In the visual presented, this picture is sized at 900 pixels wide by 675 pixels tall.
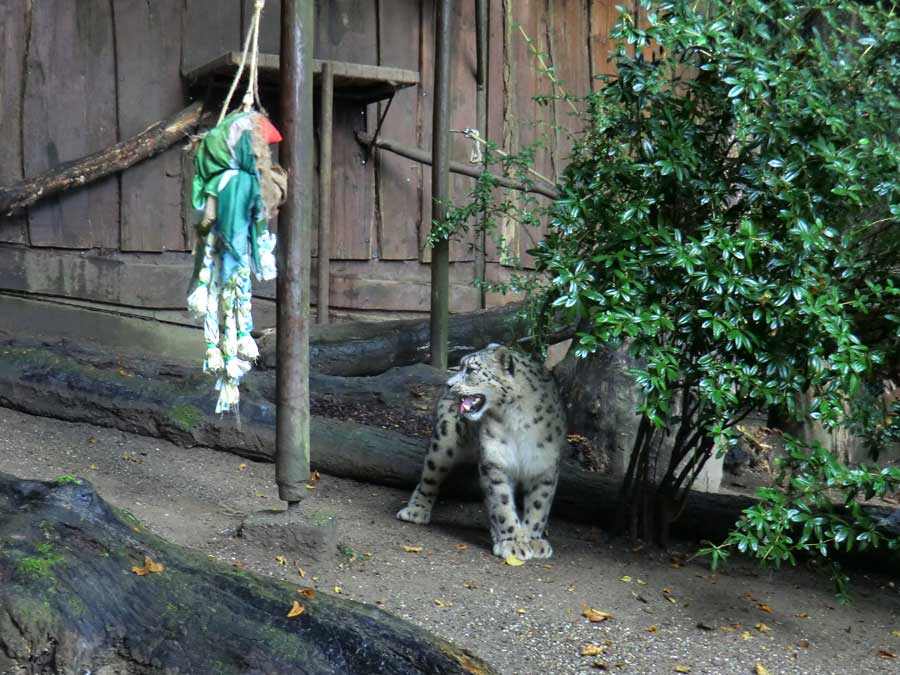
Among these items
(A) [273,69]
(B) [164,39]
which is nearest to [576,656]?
(A) [273,69]

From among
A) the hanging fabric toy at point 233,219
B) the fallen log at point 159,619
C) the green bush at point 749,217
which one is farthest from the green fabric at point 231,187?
the green bush at point 749,217

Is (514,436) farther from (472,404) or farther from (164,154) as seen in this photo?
(164,154)

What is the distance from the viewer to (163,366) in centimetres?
686

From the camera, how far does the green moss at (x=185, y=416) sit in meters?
6.18

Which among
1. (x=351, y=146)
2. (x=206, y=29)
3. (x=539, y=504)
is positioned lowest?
(x=539, y=504)

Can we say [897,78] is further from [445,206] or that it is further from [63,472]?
[63,472]

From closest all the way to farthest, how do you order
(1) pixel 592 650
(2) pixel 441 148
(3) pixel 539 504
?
(1) pixel 592 650 → (3) pixel 539 504 → (2) pixel 441 148

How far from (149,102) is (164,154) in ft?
1.31

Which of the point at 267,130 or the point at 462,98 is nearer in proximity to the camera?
the point at 267,130

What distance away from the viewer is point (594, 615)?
14.5ft

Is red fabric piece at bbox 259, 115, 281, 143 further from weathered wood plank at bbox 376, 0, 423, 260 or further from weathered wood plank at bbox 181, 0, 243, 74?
weathered wood plank at bbox 376, 0, 423, 260

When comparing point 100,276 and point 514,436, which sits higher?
point 100,276

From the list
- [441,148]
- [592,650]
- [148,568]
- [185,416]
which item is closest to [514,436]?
[592,650]

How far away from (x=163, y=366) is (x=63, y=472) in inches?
57.5
